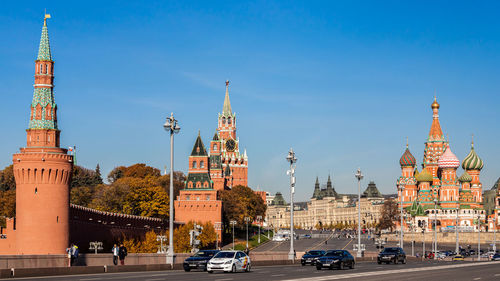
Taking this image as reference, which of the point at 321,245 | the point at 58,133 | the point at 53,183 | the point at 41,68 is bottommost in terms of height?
the point at 321,245

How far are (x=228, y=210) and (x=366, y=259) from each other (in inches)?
4017

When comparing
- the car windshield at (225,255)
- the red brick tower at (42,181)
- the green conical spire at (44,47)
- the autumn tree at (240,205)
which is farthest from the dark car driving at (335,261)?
the autumn tree at (240,205)

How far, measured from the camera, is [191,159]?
167875 mm

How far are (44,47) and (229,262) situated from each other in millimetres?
57121

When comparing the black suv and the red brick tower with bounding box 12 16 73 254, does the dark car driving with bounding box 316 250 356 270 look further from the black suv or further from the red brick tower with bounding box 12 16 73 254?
the red brick tower with bounding box 12 16 73 254

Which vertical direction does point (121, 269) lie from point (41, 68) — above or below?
below

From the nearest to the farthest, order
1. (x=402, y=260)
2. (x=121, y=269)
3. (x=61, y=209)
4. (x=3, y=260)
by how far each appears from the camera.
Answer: (x=3, y=260) → (x=121, y=269) → (x=402, y=260) → (x=61, y=209)

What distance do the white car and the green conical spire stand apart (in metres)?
54.0

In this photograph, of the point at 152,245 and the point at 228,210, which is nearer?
the point at 152,245

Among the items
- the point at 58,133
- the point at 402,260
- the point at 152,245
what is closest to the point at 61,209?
the point at 58,133

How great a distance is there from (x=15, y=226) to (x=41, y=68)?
18.8 m

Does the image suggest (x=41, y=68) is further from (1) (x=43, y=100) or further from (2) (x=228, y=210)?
(2) (x=228, y=210)

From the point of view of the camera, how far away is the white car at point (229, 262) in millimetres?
45094

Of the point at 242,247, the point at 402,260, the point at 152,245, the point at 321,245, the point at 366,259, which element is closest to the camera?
the point at 402,260
